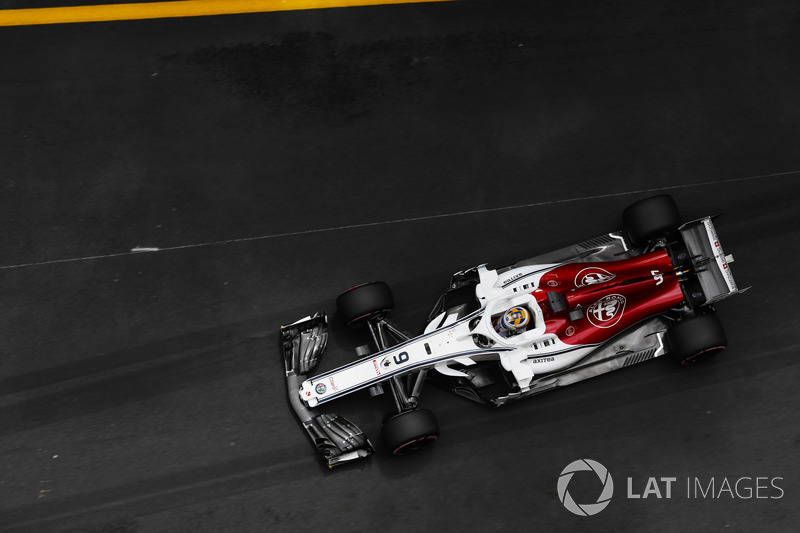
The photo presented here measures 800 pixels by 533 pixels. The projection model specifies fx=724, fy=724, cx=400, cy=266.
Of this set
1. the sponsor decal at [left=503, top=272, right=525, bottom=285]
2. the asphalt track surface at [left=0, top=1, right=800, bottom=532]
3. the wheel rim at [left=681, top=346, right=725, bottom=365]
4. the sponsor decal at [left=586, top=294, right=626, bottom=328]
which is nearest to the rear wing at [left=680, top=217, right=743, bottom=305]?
the wheel rim at [left=681, top=346, right=725, bottom=365]

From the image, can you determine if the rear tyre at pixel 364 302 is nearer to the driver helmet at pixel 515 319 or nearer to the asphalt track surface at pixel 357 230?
the asphalt track surface at pixel 357 230

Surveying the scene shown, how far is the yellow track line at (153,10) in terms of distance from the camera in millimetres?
Answer: 6570

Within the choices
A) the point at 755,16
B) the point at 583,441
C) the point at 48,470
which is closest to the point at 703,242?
the point at 583,441

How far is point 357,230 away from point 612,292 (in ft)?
7.35

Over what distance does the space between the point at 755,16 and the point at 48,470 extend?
7638 millimetres

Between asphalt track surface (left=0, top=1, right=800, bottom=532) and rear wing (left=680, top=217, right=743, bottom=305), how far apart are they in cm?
61

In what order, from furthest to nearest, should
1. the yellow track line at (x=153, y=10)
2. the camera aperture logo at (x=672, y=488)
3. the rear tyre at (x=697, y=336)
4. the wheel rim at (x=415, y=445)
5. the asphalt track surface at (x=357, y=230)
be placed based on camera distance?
the yellow track line at (x=153, y=10) → the camera aperture logo at (x=672, y=488) → the asphalt track surface at (x=357, y=230) → the rear tyre at (x=697, y=336) → the wheel rim at (x=415, y=445)

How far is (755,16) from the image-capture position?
7059 mm

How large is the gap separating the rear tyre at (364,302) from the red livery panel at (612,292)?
4.12 feet

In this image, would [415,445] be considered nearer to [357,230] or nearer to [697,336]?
[357,230]

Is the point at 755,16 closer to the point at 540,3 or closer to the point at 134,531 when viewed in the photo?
the point at 540,3

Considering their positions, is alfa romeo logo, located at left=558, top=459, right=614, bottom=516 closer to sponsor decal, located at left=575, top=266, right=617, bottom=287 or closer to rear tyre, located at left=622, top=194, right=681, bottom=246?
sponsor decal, located at left=575, top=266, right=617, bottom=287

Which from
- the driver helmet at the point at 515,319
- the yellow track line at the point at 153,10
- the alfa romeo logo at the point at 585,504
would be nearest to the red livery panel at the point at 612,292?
the driver helmet at the point at 515,319

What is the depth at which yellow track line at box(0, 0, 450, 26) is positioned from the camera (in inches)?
259
